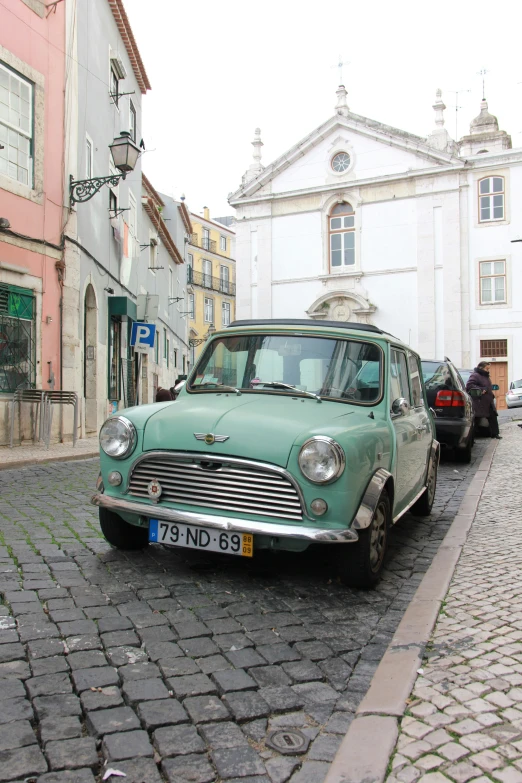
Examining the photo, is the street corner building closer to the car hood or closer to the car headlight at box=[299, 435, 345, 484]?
the car hood

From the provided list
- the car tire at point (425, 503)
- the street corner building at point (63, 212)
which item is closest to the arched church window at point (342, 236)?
the street corner building at point (63, 212)

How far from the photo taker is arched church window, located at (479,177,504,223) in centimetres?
3384

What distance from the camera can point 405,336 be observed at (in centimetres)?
3553

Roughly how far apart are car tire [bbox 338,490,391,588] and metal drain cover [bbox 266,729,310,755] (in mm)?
1541

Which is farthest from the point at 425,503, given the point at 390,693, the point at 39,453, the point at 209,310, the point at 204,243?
the point at 204,243

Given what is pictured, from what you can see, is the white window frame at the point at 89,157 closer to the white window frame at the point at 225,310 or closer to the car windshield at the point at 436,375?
the car windshield at the point at 436,375

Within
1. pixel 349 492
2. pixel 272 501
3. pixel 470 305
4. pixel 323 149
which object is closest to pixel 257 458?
pixel 272 501

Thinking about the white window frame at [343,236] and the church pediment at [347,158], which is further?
the white window frame at [343,236]

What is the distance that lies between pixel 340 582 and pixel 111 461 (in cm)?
160

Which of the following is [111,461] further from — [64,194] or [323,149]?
[323,149]

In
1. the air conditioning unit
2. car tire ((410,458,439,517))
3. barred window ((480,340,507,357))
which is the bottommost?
car tire ((410,458,439,517))

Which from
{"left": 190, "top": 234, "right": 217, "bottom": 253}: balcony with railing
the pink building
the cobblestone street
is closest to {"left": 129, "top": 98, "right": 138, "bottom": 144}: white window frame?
the pink building

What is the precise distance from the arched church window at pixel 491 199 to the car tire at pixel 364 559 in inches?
1294

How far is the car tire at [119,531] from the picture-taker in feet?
15.2
